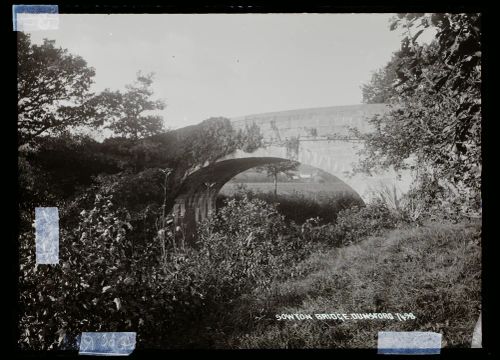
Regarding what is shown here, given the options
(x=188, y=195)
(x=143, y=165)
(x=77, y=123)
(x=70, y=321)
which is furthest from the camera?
(x=188, y=195)

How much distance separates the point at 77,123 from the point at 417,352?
3.84 meters

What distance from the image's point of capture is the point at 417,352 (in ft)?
9.86

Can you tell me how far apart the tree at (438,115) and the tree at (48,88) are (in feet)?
9.40

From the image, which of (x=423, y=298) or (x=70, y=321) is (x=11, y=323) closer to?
(x=70, y=321)

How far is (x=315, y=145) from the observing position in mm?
4074

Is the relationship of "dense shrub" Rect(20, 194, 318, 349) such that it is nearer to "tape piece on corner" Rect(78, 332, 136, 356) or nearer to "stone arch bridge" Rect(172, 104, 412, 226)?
"tape piece on corner" Rect(78, 332, 136, 356)

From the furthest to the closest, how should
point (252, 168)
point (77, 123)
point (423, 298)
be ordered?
1. point (252, 168)
2. point (77, 123)
3. point (423, 298)

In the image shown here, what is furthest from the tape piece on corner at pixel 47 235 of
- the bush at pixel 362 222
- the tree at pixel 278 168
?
the bush at pixel 362 222

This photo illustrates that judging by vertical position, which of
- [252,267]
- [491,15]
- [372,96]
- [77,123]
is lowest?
[252,267]

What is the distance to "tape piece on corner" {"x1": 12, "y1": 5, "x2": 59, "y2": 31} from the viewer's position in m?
2.95

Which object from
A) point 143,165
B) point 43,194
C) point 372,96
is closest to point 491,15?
point 372,96

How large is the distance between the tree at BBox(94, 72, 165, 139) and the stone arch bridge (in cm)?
87
